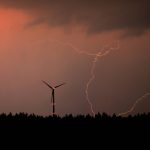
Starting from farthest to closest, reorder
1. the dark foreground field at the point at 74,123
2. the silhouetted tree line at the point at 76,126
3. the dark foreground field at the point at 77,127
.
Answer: the dark foreground field at the point at 74,123
the silhouetted tree line at the point at 76,126
the dark foreground field at the point at 77,127

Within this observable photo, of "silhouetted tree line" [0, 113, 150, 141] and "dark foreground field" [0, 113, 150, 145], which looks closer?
"dark foreground field" [0, 113, 150, 145]

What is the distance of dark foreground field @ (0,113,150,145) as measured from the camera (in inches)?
2972

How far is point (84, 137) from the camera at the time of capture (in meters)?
76.0

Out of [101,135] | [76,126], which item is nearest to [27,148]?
[101,135]

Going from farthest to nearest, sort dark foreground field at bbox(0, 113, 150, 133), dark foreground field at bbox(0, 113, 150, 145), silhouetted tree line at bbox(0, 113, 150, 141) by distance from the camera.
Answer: dark foreground field at bbox(0, 113, 150, 133) → silhouetted tree line at bbox(0, 113, 150, 141) → dark foreground field at bbox(0, 113, 150, 145)

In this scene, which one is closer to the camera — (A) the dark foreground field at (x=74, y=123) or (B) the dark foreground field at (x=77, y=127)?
(B) the dark foreground field at (x=77, y=127)

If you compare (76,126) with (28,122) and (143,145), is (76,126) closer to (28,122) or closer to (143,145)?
(28,122)

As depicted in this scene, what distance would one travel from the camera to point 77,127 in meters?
86.8

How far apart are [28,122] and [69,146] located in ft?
73.8

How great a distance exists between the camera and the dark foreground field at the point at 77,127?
2972 inches

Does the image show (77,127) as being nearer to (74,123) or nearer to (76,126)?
(76,126)

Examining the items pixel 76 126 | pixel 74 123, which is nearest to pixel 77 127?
pixel 76 126

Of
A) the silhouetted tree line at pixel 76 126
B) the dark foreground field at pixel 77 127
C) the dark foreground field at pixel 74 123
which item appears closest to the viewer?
the dark foreground field at pixel 77 127

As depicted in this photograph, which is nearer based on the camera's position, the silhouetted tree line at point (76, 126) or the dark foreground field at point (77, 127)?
the dark foreground field at point (77, 127)
